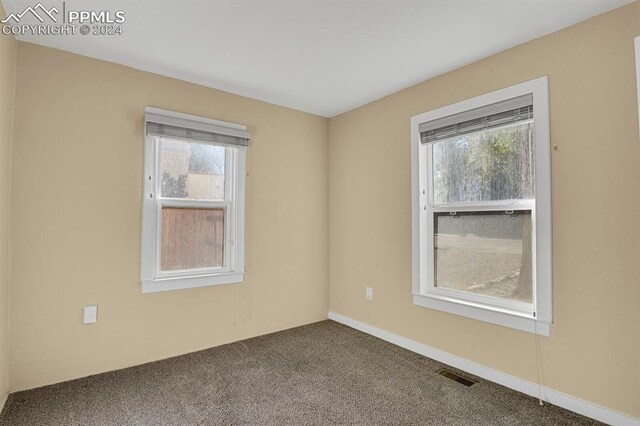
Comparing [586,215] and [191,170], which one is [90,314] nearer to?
[191,170]

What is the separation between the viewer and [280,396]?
2244 mm

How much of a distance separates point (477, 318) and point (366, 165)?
1.77m

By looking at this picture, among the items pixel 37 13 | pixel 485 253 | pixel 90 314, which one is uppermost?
pixel 37 13

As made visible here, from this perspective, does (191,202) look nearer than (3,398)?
No

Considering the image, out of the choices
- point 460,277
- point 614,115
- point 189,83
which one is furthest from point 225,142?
Answer: point 614,115

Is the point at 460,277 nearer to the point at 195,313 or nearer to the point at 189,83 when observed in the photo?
the point at 195,313

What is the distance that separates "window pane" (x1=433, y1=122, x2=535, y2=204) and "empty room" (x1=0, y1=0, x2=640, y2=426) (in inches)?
0.6

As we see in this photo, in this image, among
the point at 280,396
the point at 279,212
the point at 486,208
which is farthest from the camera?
the point at 279,212

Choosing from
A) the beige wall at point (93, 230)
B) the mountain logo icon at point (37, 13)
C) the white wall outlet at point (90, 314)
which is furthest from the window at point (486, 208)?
the mountain logo icon at point (37, 13)

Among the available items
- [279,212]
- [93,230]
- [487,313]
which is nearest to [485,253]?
[487,313]

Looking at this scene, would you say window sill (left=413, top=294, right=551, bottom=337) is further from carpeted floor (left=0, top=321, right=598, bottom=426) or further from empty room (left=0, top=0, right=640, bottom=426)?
carpeted floor (left=0, top=321, right=598, bottom=426)

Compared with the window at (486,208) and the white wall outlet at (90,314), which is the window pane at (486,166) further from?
the white wall outlet at (90,314)
